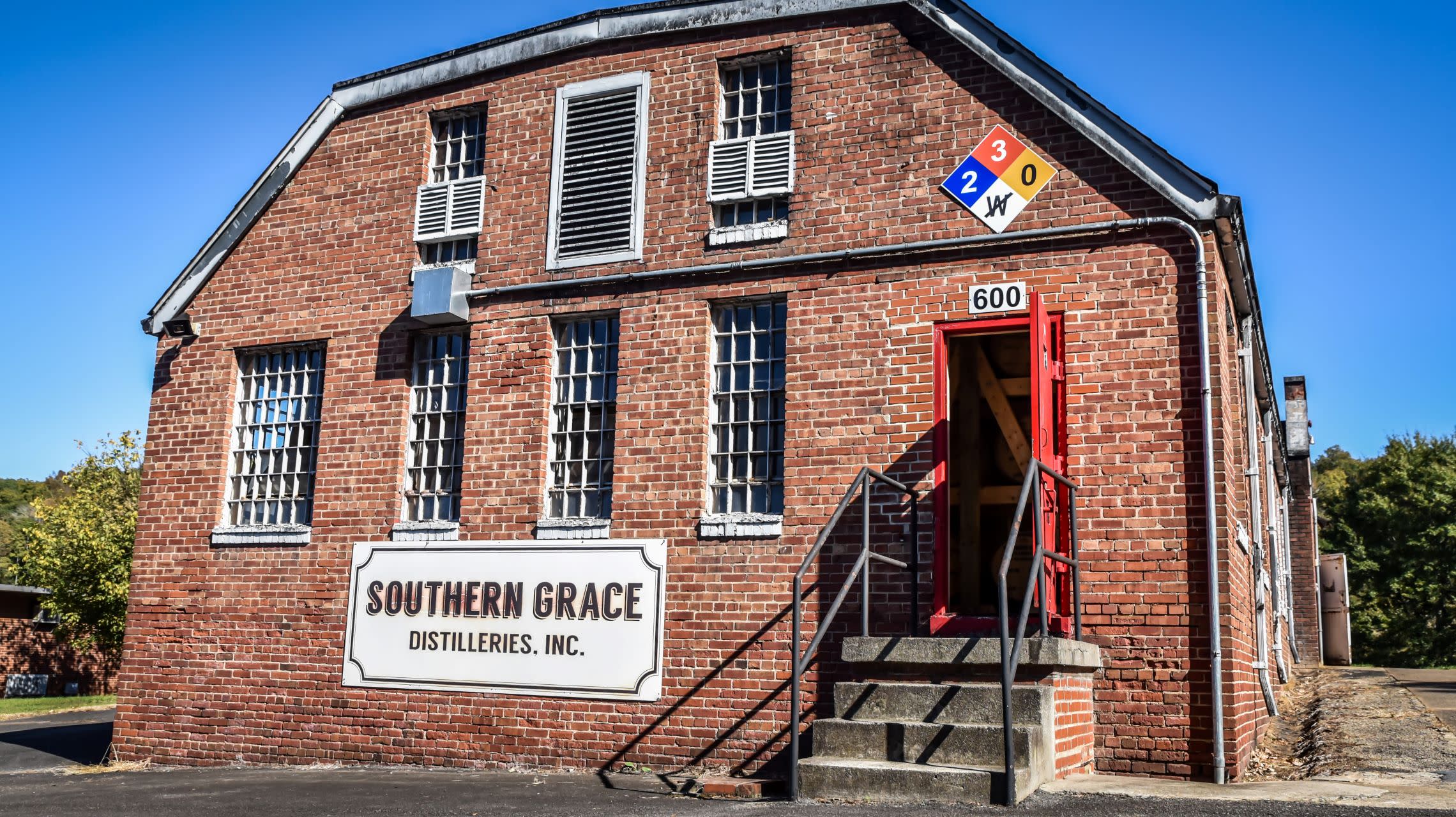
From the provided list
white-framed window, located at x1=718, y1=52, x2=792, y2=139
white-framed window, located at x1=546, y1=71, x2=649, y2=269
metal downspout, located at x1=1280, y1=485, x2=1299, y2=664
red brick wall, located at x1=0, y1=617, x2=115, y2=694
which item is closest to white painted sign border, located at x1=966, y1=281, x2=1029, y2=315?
white-framed window, located at x1=718, y1=52, x2=792, y2=139

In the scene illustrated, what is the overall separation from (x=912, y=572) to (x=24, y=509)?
280ft

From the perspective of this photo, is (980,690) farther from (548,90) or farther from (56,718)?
(56,718)

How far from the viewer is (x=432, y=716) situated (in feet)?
37.0

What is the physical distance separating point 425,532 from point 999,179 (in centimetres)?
616

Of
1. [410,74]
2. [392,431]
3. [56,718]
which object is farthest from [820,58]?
[56,718]

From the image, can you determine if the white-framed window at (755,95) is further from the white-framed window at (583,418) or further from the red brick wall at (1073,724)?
the red brick wall at (1073,724)

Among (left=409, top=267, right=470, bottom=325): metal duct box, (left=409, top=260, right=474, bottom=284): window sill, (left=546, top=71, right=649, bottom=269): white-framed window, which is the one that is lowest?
(left=409, top=267, right=470, bottom=325): metal duct box

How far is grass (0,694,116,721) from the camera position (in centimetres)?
2500

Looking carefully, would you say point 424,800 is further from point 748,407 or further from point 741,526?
point 748,407

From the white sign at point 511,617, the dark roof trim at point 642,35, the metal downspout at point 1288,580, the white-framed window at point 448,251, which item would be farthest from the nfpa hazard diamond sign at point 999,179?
the metal downspout at point 1288,580

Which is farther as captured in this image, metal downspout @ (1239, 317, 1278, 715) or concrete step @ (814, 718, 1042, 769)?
metal downspout @ (1239, 317, 1278, 715)

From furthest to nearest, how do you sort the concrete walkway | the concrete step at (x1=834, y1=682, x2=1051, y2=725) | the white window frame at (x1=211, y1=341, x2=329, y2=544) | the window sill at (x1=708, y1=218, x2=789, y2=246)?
the white window frame at (x1=211, y1=341, x2=329, y2=544) < the concrete walkway < the window sill at (x1=708, y1=218, x2=789, y2=246) < the concrete step at (x1=834, y1=682, x2=1051, y2=725)

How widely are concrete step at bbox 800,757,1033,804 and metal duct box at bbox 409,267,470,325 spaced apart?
6.21 meters

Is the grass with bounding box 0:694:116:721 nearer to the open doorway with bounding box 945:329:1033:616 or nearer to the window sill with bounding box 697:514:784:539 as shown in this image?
the window sill with bounding box 697:514:784:539
